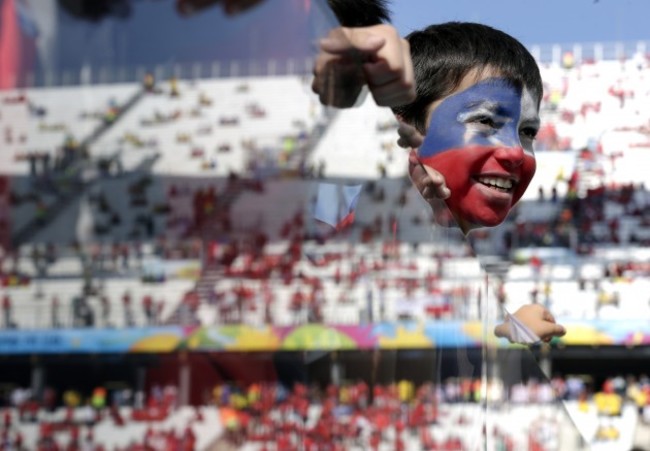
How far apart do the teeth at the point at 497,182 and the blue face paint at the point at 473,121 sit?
3cm

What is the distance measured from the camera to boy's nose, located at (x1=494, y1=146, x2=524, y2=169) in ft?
2.53

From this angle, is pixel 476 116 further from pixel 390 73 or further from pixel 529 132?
pixel 390 73

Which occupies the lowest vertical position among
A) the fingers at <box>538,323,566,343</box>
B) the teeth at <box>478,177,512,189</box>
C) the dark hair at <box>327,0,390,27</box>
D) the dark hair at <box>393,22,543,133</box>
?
the fingers at <box>538,323,566,343</box>

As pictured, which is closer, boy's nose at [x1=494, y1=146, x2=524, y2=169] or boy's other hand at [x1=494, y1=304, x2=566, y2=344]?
boy's nose at [x1=494, y1=146, x2=524, y2=169]

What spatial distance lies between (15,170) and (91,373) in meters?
0.06

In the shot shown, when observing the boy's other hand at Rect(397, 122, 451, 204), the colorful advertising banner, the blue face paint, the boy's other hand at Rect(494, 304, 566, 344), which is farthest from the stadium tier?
the boy's other hand at Rect(494, 304, 566, 344)

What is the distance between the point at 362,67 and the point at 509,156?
16.7 inches

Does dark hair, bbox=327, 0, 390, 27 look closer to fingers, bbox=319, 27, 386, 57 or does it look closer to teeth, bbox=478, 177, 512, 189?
fingers, bbox=319, 27, 386, 57

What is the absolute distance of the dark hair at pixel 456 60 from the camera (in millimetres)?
791

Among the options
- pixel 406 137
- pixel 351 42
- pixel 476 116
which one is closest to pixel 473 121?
pixel 476 116

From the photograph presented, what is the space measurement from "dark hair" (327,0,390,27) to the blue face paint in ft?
1.22

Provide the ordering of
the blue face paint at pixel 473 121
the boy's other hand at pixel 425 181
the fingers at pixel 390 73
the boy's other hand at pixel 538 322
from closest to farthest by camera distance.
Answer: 1. the fingers at pixel 390 73
2. the boy's other hand at pixel 425 181
3. the blue face paint at pixel 473 121
4. the boy's other hand at pixel 538 322

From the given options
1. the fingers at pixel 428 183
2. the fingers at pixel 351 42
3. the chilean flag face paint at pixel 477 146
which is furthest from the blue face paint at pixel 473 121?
the fingers at pixel 351 42

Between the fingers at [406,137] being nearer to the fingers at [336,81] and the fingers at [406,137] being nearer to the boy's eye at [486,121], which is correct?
the fingers at [336,81]
